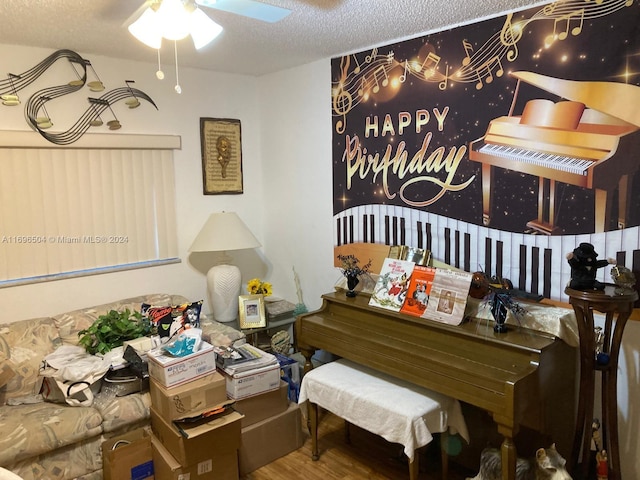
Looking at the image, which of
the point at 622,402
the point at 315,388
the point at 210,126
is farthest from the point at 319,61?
the point at 622,402

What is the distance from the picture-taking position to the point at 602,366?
6.70 ft

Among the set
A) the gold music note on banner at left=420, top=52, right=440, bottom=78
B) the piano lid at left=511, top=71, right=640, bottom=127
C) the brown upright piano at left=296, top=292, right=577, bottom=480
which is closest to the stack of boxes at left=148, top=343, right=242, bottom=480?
the brown upright piano at left=296, top=292, right=577, bottom=480

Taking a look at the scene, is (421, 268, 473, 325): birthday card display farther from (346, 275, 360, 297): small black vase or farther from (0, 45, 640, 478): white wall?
(0, 45, 640, 478): white wall

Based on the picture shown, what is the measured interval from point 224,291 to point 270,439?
116 cm

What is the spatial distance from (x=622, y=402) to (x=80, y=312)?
3061mm

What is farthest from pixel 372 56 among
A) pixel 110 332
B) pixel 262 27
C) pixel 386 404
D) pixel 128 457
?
pixel 128 457

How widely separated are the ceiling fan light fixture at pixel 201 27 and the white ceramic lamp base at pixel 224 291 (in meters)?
1.94

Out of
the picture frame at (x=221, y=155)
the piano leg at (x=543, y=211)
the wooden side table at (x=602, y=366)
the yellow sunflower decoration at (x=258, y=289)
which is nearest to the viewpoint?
the wooden side table at (x=602, y=366)

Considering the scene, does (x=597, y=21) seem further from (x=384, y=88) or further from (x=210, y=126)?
(x=210, y=126)

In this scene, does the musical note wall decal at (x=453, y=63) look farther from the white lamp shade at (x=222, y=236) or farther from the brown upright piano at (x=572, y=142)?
the white lamp shade at (x=222, y=236)

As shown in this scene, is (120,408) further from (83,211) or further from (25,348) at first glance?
(83,211)

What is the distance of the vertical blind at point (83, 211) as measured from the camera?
9.88 ft

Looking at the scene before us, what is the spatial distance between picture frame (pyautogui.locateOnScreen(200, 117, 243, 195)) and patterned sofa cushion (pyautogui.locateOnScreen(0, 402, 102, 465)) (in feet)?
6.16

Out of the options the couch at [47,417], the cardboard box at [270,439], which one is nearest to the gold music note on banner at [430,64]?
the couch at [47,417]
